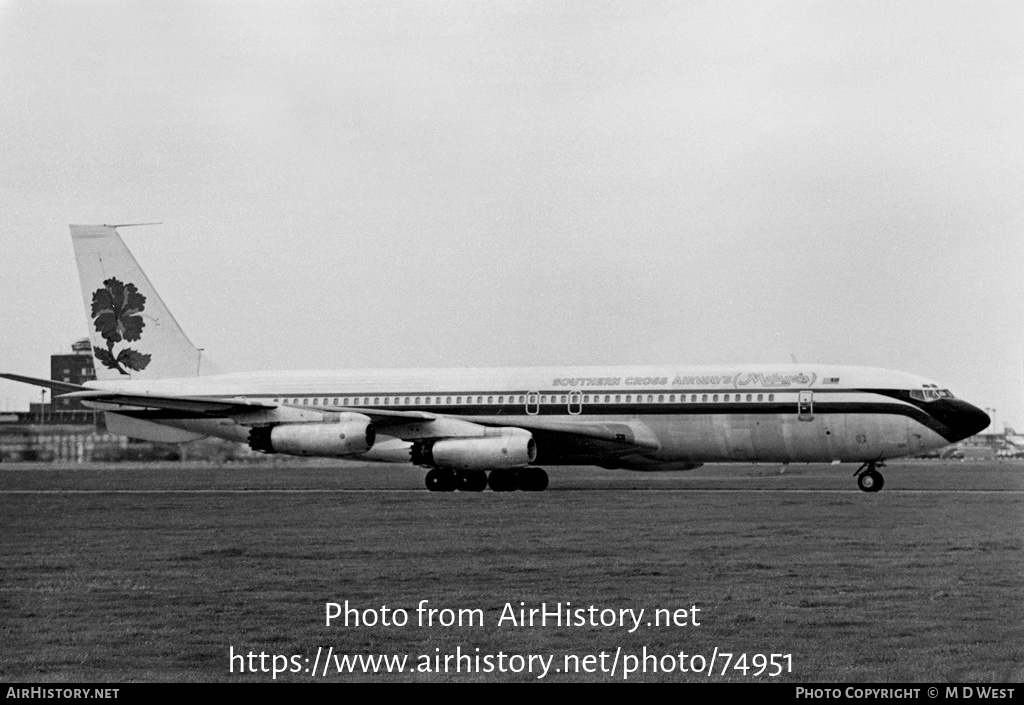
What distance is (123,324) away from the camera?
4059 centimetres

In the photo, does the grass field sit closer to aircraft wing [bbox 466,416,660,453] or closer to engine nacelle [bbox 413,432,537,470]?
engine nacelle [bbox 413,432,537,470]

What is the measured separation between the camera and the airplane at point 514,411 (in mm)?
33125

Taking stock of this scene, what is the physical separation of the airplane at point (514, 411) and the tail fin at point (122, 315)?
4cm

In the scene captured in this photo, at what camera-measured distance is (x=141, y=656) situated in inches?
423

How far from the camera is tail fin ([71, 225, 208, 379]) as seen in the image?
40.2 m

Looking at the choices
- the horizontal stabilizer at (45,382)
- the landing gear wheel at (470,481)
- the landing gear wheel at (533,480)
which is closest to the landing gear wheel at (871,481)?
the landing gear wheel at (533,480)

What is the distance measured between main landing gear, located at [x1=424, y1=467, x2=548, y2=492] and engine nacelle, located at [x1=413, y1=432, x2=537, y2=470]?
60 centimetres

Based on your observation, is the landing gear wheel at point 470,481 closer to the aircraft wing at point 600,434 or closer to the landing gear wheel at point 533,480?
the landing gear wheel at point 533,480

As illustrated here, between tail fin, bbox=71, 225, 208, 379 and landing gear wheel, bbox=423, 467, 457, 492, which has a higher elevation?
tail fin, bbox=71, 225, 208, 379

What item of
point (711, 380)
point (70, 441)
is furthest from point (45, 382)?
point (711, 380)

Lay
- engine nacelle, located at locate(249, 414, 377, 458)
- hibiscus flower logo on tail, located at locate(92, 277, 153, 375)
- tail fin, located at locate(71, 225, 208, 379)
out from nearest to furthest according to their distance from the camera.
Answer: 1. engine nacelle, located at locate(249, 414, 377, 458)
2. tail fin, located at locate(71, 225, 208, 379)
3. hibiscus flower logo on tail, located at locate(92, 277, 153, 375)

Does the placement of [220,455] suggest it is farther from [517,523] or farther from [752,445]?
[517,523]

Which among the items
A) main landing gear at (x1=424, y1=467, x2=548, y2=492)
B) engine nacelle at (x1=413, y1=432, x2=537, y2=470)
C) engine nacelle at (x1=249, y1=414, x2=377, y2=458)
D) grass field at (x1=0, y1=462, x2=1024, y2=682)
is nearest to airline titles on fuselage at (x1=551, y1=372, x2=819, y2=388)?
engine nacelle at (x1=413, y1=432, x2=537, y2=470)
